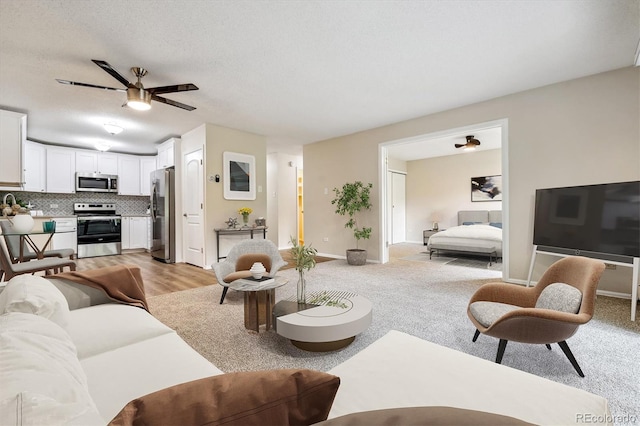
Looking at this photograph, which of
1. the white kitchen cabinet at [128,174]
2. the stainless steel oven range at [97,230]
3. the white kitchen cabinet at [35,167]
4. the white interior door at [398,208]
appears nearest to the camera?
the white kitchen cabinet at [35,167]

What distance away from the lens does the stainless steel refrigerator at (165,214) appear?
552 centimetres

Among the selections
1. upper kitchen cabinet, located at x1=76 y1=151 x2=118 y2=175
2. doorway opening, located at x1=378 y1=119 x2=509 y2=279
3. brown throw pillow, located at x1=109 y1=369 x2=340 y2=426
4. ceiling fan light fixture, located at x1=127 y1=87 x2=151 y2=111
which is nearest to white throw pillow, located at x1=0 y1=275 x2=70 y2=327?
brown throw pillow, located at x1=109 y1=369 x2=340 y2=426

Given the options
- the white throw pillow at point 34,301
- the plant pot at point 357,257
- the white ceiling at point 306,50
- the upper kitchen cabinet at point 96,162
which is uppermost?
the white ceiling at point 306,50

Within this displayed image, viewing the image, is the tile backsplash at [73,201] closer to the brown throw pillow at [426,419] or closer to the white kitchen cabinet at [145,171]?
the white kitchen cabinet at [145,171]

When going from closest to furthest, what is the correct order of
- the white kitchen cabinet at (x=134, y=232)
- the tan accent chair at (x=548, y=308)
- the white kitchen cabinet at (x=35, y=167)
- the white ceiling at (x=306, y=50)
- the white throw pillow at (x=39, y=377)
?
the white throw pillow at (x=39, y=377) → the tan accent chair at (x=548, y=308) → the white ceiling at (x=306, y=50) → the white kitchen cabinet at (x=35, y=167) → the white kitchen cabinet at (x=134, y=232)

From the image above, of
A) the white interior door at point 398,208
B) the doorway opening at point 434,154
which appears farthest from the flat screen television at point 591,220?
the white interior door at point 398,208

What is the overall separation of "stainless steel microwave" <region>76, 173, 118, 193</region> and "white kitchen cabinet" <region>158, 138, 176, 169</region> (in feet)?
4.30

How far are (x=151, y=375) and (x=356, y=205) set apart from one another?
14.9 ft

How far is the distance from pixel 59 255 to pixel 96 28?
2955mm

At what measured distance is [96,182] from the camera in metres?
6.57

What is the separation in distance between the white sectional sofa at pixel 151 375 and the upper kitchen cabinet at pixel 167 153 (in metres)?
4.84

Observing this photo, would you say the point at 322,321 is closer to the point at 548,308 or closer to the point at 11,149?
the point at 548,308

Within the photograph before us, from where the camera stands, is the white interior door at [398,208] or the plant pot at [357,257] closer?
the plant pot at [357,257]

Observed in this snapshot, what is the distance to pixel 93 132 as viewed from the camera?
535cm
